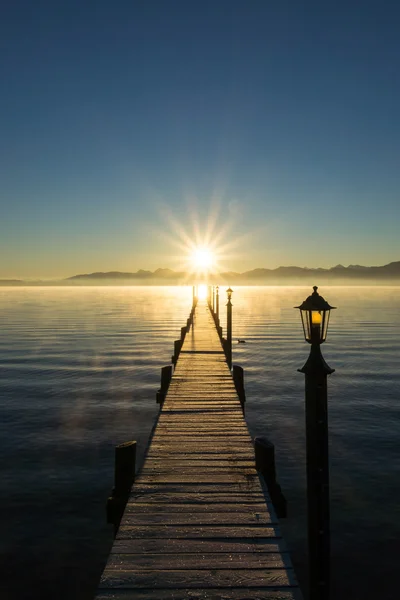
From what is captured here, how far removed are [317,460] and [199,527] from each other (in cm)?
163

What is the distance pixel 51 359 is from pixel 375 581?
26.4 m

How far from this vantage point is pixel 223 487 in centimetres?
644

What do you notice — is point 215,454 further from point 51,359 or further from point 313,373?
point 51,359

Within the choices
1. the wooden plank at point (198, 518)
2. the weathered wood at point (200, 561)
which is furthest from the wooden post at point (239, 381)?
the weathered wood at point (200, 561)

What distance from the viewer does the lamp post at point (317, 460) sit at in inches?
201

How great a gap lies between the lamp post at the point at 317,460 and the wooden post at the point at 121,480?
9.84 ft

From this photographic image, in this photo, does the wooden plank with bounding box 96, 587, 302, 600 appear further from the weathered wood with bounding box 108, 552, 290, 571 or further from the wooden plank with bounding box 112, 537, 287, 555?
the wooden plank with bounding box 112, 537, 287, 555

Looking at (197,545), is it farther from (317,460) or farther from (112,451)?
(112,451)

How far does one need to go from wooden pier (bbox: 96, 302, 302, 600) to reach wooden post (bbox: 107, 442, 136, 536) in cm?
25

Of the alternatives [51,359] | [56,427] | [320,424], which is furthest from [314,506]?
[51,359]

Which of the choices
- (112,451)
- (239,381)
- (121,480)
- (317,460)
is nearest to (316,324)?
(317,460)

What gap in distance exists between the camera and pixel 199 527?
539 centimetres

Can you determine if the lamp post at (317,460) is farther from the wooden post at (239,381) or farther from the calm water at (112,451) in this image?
the wooden post at (239,381)

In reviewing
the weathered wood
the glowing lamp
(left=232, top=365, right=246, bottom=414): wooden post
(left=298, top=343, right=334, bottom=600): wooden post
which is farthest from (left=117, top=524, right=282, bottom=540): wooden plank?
(left=232, top=365, right=246, bottom=414): wooden post
